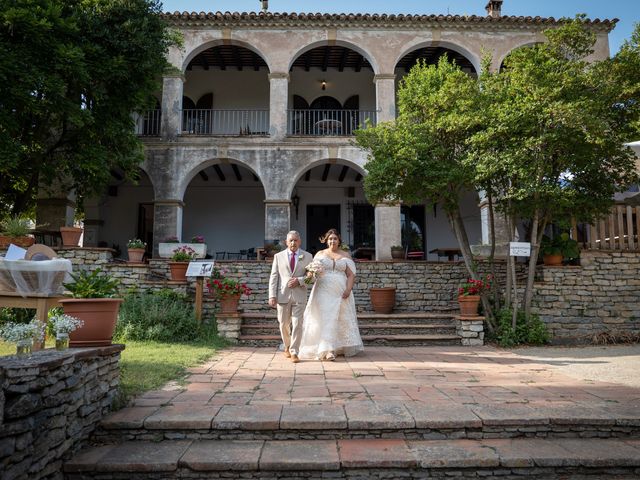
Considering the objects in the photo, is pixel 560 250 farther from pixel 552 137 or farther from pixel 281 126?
pixel 281 126

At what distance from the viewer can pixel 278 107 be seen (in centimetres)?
1147

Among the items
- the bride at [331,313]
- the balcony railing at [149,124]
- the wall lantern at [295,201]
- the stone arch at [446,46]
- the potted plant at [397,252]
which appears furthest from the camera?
the wall lantern at [295,201]

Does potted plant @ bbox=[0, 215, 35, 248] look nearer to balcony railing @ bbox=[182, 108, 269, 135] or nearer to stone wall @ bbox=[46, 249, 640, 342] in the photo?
stone wall @ bbox=[46, 249, 640, 342]

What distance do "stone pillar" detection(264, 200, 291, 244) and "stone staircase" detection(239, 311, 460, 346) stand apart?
2.67 m

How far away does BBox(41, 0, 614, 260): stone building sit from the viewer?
1127 centimetres

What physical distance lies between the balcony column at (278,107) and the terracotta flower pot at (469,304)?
6228mm

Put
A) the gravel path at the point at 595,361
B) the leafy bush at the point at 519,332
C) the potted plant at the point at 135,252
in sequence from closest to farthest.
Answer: the gravel path at the point at 595,361
the leafy bush at the point at 519,332
the potted plant at the point at 135,252

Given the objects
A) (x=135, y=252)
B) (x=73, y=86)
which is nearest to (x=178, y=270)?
(x=135, y=252)

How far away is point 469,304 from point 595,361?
204 centimetres

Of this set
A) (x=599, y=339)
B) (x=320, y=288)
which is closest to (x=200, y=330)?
(x=320, y=288)

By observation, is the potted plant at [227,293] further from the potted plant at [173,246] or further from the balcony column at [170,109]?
the balcony column at [170,109]

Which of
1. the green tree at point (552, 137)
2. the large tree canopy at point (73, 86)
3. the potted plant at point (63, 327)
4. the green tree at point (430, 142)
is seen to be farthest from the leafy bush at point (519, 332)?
the large tree canopy at point (73, 86)

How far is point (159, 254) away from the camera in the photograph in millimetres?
10531

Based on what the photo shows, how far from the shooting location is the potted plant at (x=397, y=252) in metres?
10.6
